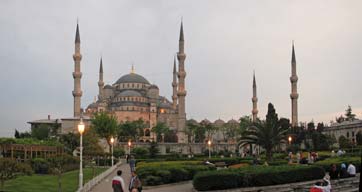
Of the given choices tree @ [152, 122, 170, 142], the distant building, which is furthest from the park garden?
tree @ [152, 122, 170, 142]

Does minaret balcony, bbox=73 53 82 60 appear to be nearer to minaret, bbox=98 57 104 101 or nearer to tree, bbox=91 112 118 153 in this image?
tree, bbox=91 112 118 153

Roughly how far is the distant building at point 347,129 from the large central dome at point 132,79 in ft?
153

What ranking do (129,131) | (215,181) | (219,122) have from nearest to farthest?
(215,181) → (129,131) → (219,122)

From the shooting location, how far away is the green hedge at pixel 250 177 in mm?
17547

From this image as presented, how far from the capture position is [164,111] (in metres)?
107

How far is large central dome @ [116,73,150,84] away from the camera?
112 metres

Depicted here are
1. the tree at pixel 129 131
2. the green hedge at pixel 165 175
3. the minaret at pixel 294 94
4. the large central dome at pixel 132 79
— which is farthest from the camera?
the large central dome at pixel 132 79

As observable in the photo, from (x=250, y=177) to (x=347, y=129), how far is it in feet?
224

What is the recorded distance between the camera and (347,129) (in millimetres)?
81125

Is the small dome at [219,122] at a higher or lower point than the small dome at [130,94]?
lower

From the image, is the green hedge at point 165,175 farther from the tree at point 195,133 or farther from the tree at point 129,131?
the tree at point 195,133

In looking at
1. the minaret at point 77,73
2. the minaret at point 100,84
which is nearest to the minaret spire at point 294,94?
the minaret at point 77,73

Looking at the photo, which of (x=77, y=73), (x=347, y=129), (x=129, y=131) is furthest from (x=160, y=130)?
(x=347, y=129)

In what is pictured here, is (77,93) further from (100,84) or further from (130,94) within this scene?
(130,94)
